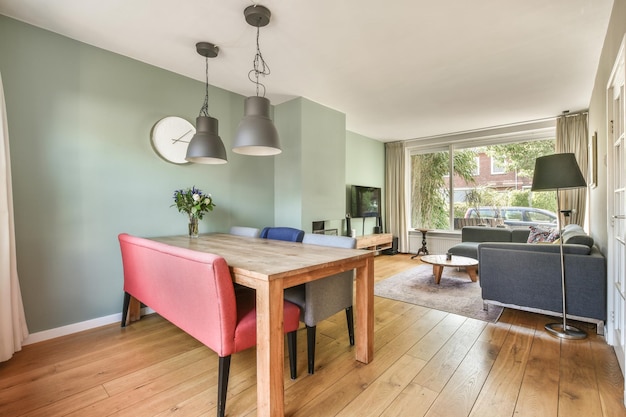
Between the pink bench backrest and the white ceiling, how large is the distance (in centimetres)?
174

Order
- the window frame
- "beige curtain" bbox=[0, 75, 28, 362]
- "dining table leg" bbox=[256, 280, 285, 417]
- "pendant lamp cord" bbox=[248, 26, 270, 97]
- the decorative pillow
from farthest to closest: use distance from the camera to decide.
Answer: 1. the window frame
2. the decorative pillow
3. "pendant lamp cord" bbox=[248, 26, 270, 97]
4. "beige curtain" bbox=[0, 75, 28, 362]
5. "dining table leg" bbox=[256, 280, 285, 417]

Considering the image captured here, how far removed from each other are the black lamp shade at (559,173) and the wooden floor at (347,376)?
123 cm

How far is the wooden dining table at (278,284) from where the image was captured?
4.56 ft

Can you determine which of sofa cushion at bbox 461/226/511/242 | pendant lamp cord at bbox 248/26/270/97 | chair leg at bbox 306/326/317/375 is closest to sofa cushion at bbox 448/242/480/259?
sofa cushion at bbox 461/226/511/242

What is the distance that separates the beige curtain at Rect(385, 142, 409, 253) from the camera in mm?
6316

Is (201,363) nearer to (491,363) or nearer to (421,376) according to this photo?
(421,376)

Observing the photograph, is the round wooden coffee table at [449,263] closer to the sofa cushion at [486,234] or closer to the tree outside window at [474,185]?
the sofa cushion at [486,234]

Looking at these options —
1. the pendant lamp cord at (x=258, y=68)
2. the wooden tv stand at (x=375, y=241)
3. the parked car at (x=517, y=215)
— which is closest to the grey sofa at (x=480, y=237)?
the parked car at (x=517, y=215)

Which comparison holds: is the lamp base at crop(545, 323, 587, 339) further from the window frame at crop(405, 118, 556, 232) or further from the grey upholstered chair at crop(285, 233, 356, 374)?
the window frame at crop(405, 118, 556, 232)

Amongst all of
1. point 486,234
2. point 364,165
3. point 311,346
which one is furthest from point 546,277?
point 364,165

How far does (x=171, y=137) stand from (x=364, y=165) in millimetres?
3894

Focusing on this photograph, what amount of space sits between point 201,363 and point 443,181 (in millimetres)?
5619

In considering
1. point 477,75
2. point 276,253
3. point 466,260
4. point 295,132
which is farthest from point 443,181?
point 276,253

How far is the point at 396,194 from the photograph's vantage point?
21.1 ft
